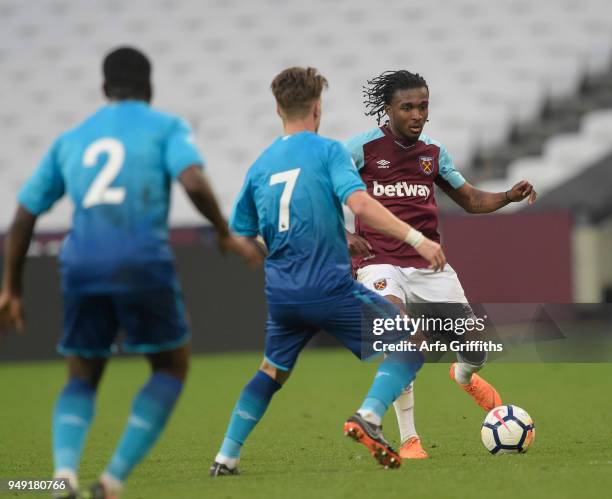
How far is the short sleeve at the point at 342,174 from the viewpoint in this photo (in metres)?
5.49

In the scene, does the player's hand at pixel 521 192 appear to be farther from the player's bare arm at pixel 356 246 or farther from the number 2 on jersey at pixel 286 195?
the number 2 on jersey at pixel 286 195

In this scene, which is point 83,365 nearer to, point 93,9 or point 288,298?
point 288,298

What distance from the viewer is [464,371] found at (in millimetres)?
7219

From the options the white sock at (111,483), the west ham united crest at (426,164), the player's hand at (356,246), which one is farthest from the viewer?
the west ham united crest at (426,164)

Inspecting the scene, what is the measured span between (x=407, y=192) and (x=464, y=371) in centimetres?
115

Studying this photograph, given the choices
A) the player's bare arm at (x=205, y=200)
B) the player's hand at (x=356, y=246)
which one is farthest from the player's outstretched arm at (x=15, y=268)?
the player's hand at (x=356, y=246)

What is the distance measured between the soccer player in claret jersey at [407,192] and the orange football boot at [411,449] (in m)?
0.17

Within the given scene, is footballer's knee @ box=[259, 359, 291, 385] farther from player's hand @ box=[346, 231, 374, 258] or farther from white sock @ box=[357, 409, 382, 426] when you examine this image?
player's hand @ box=[346, 231, 374, 258]

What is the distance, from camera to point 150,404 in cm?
468

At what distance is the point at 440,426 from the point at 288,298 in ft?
9.79

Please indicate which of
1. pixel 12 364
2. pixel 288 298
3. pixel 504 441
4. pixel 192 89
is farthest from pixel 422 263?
pixel 192 89

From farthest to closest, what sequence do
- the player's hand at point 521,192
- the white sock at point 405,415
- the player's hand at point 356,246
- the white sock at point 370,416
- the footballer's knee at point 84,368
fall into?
the player's hand at point 521,192 < the white sock at point 405,415 < the player's hand at point 356,246 < the white sock at point 370,416 < the footballer's knee at point 84,368

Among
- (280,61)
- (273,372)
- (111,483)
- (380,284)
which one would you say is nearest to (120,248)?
(111,483)

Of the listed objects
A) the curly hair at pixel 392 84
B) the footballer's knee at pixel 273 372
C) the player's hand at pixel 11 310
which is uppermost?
the curly hair at pixel 392 84
